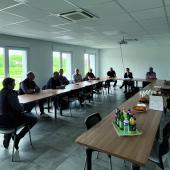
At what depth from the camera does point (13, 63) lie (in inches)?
226

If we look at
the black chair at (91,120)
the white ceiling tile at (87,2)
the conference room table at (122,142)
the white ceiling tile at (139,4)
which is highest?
the white ceiling tile at (139,4)

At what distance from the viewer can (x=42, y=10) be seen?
9.61 ft

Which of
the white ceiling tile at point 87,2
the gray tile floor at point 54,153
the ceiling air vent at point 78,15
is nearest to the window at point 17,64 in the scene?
the gray tile floor at point 54,153

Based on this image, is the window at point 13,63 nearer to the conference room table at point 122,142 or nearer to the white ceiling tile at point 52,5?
the white ceiling tile at point 52,5

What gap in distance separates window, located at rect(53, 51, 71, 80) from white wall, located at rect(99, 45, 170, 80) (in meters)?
3.48

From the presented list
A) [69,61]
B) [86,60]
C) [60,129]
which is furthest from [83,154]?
[86,60]

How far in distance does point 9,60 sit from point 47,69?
5.74 ft

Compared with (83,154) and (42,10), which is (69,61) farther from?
(83,154)

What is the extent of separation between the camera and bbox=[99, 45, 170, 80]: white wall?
9.52 metres

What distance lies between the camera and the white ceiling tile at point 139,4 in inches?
102

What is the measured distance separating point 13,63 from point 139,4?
4.55 metres

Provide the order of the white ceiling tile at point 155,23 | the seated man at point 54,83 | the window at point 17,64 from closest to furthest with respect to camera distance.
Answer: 1. the white ceiling tile at point 155,23
2. the seated man at point 54,83
3. the window at point 17,64

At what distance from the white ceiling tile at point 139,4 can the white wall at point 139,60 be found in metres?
7.41

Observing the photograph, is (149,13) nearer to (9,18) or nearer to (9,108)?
(9,18)
